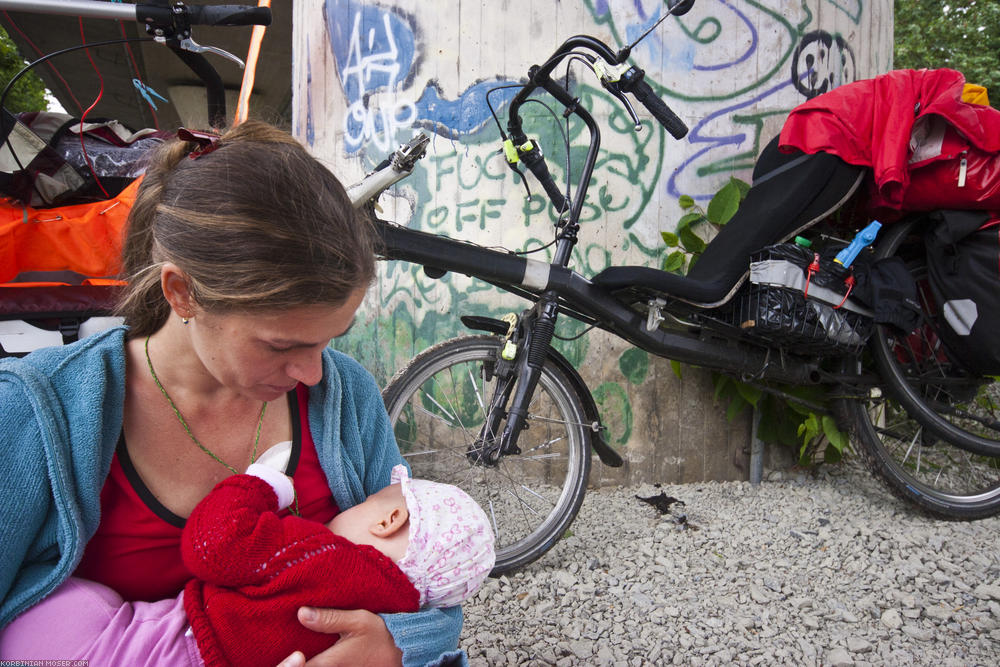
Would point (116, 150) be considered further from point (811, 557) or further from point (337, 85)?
point (811, 557)

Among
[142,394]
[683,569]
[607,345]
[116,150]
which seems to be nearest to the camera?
[142,394]

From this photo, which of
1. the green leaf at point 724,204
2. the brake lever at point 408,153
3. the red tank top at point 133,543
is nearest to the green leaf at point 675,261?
the green leaf at point 724,204

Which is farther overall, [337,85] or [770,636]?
[337,85]

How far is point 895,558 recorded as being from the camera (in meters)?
2.56

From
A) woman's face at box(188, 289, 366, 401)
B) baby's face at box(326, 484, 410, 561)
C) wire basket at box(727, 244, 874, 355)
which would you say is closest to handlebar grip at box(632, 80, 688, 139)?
wire basket at box(727, 244, 874, 355)

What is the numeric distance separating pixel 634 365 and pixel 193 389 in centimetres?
228

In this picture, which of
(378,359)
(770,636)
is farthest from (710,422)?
(378,359)

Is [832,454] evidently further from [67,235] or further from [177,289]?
[67,235]

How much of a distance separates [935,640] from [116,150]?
2955 mm

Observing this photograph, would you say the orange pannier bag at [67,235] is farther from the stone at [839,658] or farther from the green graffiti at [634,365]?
the stone at [839,658]

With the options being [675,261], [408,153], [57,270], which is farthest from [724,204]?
[57,270]

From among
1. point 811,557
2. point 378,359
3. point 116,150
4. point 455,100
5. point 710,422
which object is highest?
point 455,100

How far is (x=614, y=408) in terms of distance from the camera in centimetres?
312

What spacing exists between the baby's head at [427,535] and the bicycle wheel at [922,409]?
2.30m
